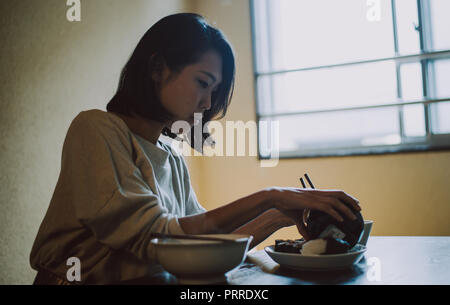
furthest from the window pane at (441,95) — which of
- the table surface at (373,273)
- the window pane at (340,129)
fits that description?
the table surface at (373,273)

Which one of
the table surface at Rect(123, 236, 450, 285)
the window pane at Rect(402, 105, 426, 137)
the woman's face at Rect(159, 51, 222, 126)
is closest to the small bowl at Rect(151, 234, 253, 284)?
the table surface at Rect(123, 236, 450, 285)

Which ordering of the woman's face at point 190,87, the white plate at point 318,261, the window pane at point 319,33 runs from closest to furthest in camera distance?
the white plate at point 318,261
the woman's face at point 190,87
the window pane at point 319,33

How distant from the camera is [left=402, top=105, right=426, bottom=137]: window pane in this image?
105 inches

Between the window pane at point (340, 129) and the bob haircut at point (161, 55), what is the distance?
1962mm

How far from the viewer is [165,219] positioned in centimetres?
75

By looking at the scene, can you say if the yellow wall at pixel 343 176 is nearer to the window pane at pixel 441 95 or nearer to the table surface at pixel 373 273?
the window pane at pixel 441 95

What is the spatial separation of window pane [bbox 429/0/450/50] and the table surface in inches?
85.6

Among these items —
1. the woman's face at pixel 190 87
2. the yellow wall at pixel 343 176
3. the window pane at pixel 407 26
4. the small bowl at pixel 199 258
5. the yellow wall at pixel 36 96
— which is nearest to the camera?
the small bowl at pixel 199 258

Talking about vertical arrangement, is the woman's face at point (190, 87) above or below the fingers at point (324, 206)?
above

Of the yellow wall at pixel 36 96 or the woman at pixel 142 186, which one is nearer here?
the woman at pixel 142 186

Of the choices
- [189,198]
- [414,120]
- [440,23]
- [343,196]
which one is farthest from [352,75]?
[343,196]

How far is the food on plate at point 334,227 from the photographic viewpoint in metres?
0.75

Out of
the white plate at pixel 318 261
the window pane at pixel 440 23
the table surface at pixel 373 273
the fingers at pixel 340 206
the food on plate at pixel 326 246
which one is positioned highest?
the window pane at pixel 440 23

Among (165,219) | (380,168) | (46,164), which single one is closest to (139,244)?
(165,219)
